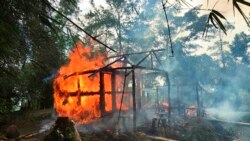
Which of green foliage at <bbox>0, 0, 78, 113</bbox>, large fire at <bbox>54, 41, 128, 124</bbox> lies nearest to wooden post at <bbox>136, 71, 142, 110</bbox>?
large fire at <bbox>54, 41, 128, 124</bbox>

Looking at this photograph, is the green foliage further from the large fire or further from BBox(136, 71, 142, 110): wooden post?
BBox(136, 71, 142, 110): wooden post

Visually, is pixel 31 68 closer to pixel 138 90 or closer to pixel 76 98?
pixel 76 98

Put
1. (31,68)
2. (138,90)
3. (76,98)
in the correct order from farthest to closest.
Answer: (138,90) < (31,68) < (76,98)

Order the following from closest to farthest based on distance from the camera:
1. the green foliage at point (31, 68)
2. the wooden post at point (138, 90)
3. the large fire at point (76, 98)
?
the green foliage at point (31, 68), the large fire at point (76, 98), the wooden post at point (138, 90)

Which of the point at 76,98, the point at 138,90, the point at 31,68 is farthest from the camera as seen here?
the point at 138,90

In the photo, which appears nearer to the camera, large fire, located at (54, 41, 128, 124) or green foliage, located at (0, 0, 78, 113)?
green foliage, located at (0, 0, 78, 113)

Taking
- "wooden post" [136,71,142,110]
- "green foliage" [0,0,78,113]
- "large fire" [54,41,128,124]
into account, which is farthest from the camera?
"wooden post" [136,71,142,110]

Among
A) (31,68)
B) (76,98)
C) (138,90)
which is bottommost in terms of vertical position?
(76,98)

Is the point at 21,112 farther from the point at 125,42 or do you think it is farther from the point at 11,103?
the point at 125,42

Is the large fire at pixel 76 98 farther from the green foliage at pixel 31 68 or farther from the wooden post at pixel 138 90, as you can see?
the wooden post at pixel 138 90

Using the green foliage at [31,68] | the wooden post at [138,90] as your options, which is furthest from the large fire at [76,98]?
the wooden post at [138,90]

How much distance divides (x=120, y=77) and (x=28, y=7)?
54.9 ft

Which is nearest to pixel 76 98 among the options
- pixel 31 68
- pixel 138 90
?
pixel 31 68

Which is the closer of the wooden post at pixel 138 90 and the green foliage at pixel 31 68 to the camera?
the green foliage at pixel 31 68
